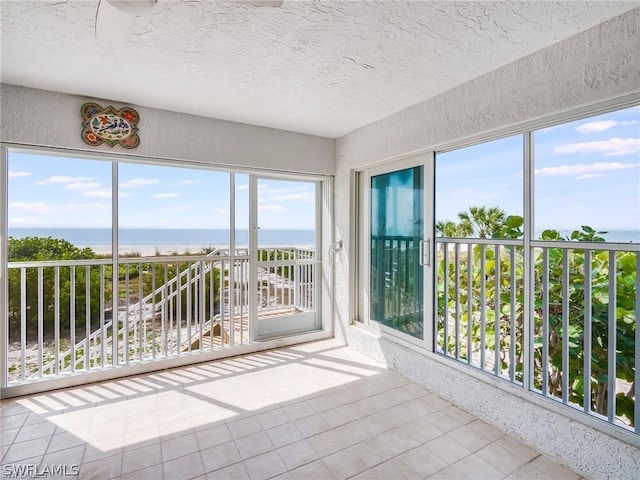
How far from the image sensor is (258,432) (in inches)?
83.7

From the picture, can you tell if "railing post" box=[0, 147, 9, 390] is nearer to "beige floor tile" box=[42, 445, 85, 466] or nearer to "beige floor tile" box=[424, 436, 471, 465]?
"beige floor tile" box=[42, 445, 85, 466]

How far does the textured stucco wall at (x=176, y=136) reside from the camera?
249 cm

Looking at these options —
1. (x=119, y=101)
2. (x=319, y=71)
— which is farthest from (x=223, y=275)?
(x=319, y=71)

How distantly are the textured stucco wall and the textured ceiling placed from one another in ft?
0.52

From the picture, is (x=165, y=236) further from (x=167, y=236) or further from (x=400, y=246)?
(x=400, y=246)

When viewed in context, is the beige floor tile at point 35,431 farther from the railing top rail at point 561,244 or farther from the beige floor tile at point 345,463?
the railing top rail at point 561,244

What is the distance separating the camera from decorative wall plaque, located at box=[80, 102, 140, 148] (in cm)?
269

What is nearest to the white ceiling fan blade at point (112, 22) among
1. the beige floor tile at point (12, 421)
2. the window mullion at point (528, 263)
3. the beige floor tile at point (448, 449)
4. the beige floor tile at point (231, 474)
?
the beige floor tile at point (231, 474)

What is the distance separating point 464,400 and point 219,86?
3066 millimetres

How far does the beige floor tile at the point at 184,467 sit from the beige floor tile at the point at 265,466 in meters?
0.26

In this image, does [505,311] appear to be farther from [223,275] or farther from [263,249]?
[223,275]

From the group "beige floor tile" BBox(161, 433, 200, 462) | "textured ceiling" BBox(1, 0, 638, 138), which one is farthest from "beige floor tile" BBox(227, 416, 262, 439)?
"textured ceiling" BBox(1, 0, 638, 138)

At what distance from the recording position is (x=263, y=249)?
369cm

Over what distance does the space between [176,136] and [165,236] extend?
105cm
